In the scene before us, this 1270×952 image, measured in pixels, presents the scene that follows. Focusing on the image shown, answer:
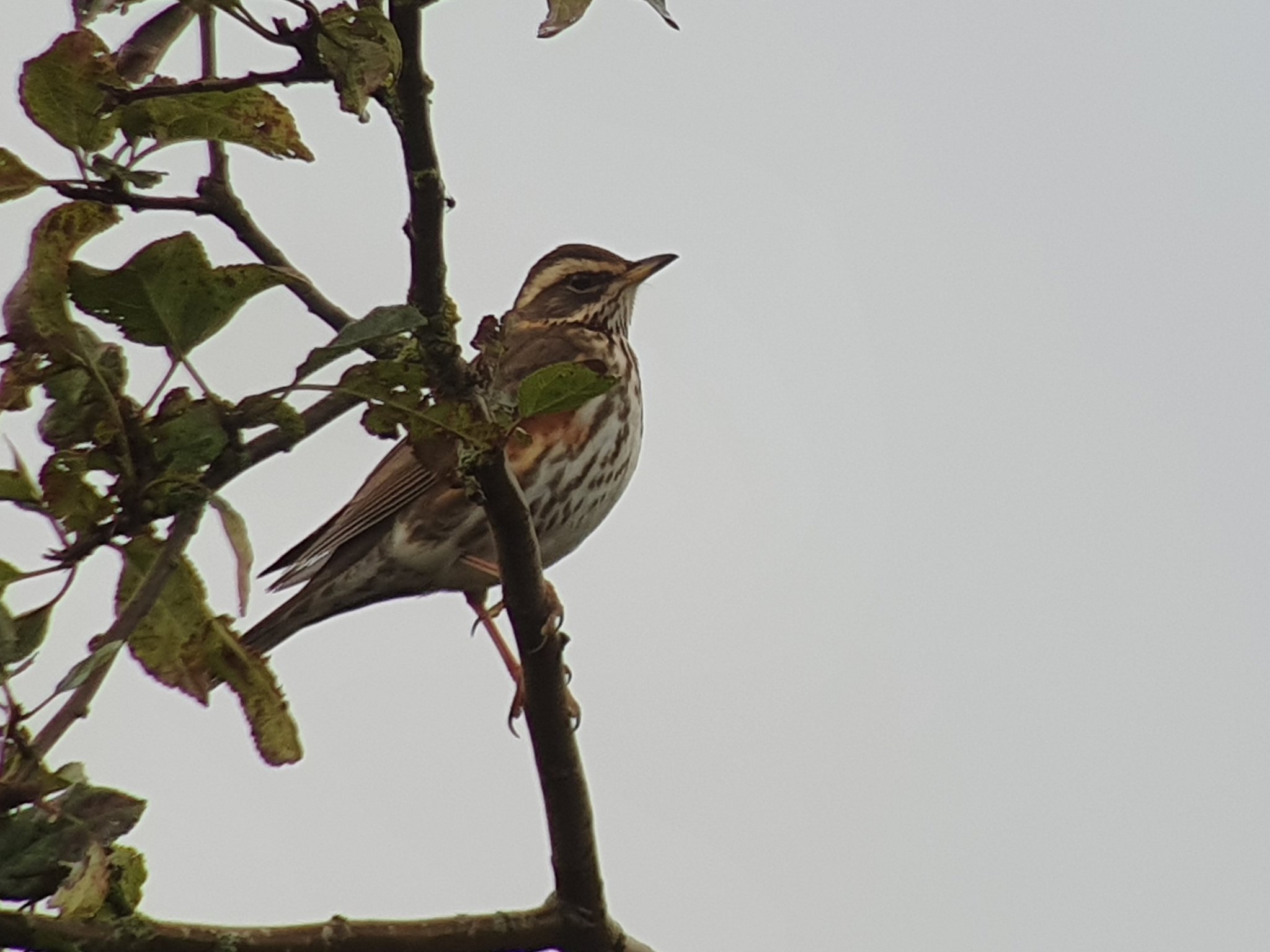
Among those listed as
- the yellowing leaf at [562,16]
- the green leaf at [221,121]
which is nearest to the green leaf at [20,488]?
the green leaf at [221,121]

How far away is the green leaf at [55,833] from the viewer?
3037 mm

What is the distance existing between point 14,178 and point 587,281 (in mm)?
6021

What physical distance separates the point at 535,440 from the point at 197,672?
148 inches

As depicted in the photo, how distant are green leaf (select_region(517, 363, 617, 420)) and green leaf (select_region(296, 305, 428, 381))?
27 centimetres

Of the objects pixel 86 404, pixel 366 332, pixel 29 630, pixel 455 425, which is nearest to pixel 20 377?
Result: pixel 86 404

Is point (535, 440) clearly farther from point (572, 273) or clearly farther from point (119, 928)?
point (119, 928)

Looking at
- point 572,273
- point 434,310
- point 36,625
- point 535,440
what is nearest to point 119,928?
point 36,625

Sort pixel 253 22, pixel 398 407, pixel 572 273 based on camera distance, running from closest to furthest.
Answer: pixel 253 22 → pixel 398 407 → pixel 572 273

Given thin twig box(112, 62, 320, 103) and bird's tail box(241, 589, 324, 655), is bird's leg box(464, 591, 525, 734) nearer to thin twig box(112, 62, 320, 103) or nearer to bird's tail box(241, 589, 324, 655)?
bird's tail box(241, 589, 324, 655)

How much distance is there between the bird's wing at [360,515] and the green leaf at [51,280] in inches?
160

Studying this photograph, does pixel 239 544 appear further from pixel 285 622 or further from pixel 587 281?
pixel 587 281

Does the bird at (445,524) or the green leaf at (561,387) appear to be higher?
the bird at (445,524)

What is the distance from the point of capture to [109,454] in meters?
3.04

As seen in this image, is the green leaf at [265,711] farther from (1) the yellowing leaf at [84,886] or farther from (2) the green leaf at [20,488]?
(2) the green leaf at [20,488]
